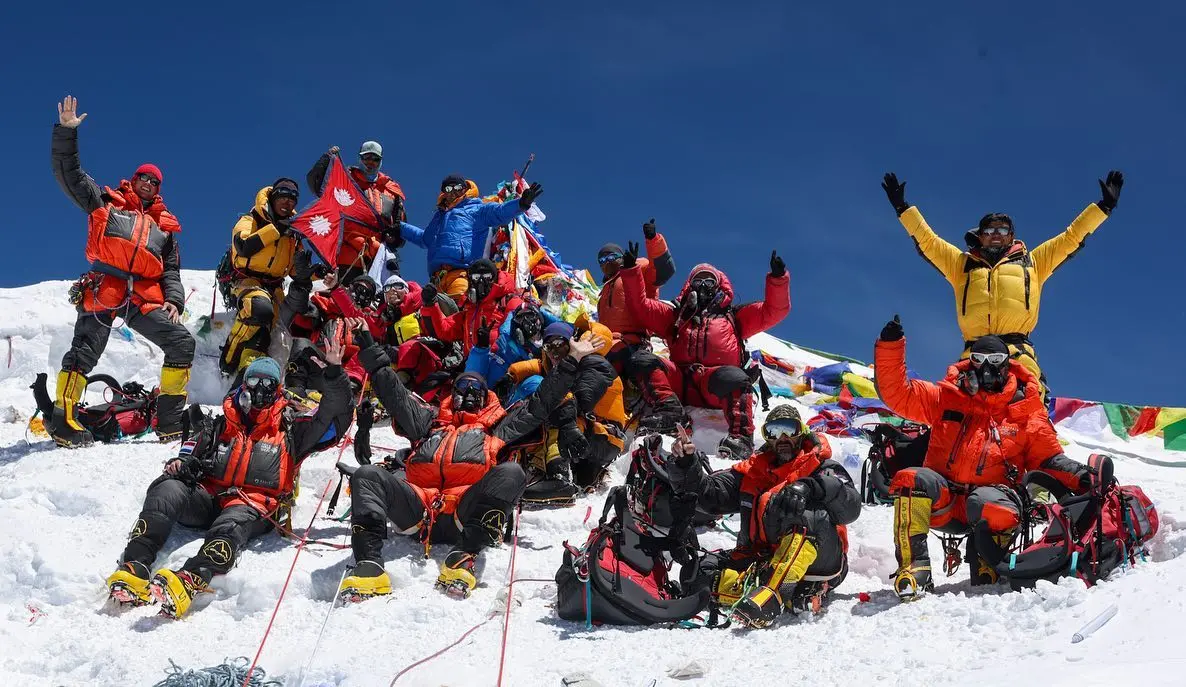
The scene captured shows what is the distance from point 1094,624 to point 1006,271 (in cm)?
366

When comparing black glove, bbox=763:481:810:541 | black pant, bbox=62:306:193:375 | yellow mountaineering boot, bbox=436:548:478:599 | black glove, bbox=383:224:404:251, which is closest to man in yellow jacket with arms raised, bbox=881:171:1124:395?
black glove, bbox=763:481:810:541

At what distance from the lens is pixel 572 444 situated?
7148 mm

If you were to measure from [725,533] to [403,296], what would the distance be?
4.15 metres

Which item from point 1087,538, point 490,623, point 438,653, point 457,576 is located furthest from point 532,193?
point 1087,538

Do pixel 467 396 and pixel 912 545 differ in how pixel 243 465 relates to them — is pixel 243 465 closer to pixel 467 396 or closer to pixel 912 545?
pixel 467 396

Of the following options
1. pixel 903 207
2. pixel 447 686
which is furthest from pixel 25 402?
pixel 903 207

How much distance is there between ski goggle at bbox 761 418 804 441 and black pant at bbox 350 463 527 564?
60.8 inches

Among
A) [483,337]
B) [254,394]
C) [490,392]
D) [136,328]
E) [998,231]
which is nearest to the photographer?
[254,394]

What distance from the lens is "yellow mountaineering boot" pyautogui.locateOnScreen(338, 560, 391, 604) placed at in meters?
5.68

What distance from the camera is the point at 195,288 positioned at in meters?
12.2

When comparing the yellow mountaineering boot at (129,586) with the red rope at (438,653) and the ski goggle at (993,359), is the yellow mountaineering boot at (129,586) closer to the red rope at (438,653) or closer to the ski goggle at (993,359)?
the red rope at (438,653)

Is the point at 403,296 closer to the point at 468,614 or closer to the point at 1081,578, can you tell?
the point at 468,614

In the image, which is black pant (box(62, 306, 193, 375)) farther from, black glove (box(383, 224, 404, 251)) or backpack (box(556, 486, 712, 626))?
backpack (box(556, 486, 712, 626))

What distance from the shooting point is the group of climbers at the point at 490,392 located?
225 inches
